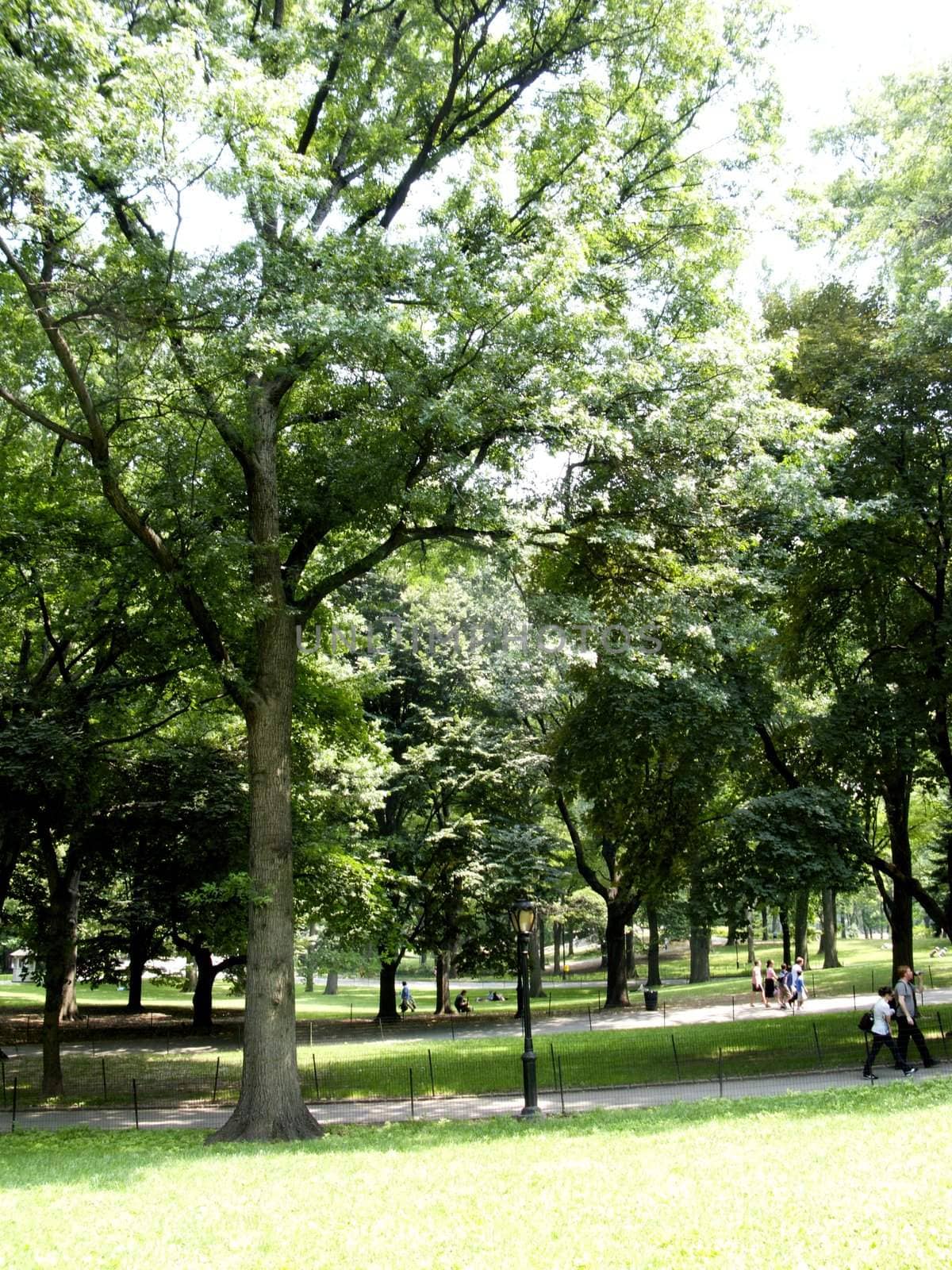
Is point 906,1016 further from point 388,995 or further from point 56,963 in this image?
point 388,995

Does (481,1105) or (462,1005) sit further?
(462,1005)

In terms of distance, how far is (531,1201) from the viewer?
23.3ft

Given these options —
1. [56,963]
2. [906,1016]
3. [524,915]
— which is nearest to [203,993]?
[56,963]

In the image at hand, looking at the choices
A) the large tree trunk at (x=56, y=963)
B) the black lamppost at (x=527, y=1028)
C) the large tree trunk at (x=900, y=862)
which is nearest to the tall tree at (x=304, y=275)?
the black lamppost at (x=527, y=1028)

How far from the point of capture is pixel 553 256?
40.9 feet

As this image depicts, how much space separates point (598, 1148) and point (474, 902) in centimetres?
2151

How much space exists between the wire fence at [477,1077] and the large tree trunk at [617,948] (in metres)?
7.92

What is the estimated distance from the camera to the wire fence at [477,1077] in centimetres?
1553

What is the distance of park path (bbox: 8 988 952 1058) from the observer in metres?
26.3

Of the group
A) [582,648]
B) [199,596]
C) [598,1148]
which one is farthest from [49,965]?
[598,1148]

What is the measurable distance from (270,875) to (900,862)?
44.8 ft

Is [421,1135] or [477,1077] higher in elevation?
[421,1135]

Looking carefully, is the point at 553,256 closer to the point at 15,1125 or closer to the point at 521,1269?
the point at 521,1269

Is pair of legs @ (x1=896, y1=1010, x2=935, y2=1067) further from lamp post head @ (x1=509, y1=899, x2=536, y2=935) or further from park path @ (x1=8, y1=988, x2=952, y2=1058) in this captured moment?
park path @ (x1=8, y1=988, x2=952, y2=1058)
